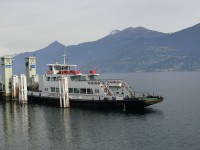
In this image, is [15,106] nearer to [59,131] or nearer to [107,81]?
[107,81]

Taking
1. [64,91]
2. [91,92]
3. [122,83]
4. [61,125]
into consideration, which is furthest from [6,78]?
[61,125]

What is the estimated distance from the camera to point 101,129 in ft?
164

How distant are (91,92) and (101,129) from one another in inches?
875

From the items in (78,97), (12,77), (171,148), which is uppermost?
(12,77)

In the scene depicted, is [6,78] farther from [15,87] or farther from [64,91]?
[64,91]

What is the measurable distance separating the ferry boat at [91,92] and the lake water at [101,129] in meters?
2.71

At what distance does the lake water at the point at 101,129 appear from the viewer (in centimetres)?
4203

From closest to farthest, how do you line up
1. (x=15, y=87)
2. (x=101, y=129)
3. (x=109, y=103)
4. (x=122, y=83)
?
(x=101, y=129) < (x=109, y=103) < (x=122, y=83) < (x=15, y=87)

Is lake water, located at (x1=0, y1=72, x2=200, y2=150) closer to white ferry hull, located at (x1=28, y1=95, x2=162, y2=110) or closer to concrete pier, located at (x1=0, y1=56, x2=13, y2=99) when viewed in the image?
white ferry hull, located at (x1=28, y1=95, x2=162, y2=110)

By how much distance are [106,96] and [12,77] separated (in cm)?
3576

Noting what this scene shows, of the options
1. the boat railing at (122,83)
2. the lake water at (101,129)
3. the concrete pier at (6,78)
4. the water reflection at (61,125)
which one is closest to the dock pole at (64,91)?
the lake water at (101,129)

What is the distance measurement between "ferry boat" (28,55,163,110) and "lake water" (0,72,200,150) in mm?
2708

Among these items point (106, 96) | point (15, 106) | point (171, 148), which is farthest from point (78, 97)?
point (171, 148)

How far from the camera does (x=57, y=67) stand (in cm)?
8100
